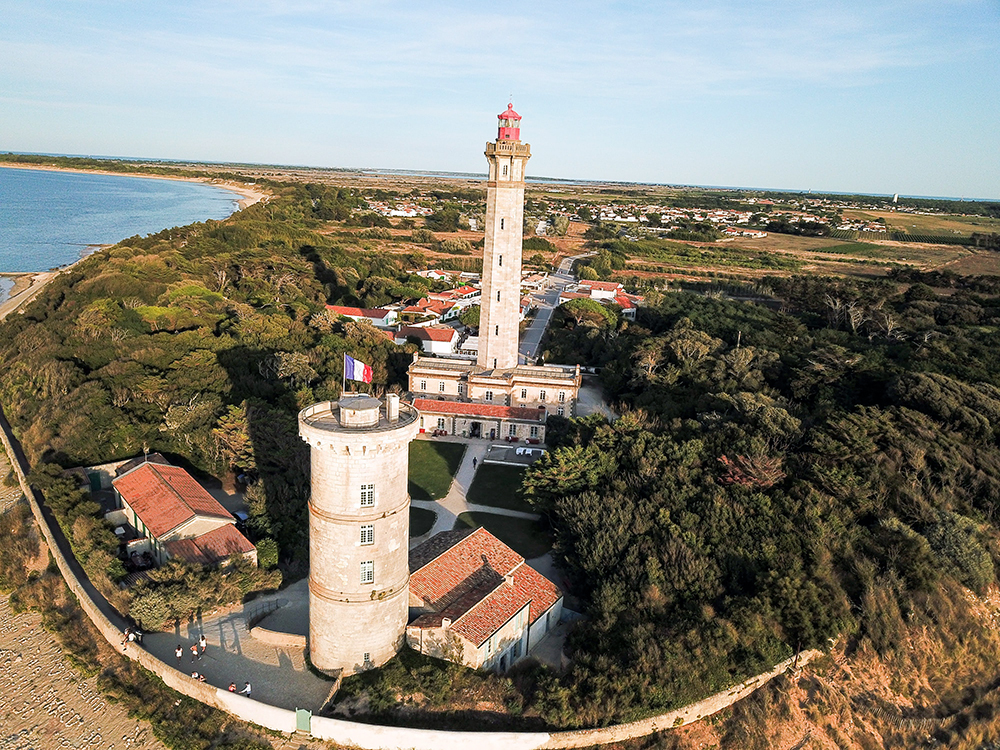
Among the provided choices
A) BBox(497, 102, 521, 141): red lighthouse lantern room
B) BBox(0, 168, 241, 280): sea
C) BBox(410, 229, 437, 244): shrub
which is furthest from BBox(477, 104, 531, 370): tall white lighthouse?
BBox(410, 229, 437, 244): shrub

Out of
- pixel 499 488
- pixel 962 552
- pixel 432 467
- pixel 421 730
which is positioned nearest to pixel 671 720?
pixel 421 730

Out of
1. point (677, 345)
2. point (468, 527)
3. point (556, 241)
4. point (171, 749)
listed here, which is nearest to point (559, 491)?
point (468, 527)

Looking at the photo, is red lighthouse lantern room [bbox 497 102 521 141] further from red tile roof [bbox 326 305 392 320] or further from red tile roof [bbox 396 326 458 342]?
red tile roof [bbox 326 305 392 320]

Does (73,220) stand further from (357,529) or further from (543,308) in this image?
(357,529)

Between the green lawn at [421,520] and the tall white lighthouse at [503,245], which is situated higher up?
the tall white lighthouse at [503,245]

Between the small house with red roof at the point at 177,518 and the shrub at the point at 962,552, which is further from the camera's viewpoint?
the small house with red roof at the point at 177,518

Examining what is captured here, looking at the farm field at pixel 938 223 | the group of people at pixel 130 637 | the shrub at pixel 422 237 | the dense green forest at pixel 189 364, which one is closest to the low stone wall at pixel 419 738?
the group of people at pixel 130 637

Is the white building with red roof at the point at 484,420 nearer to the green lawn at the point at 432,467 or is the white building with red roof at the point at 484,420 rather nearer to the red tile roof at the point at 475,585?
the green lawn at the point at 432,467
